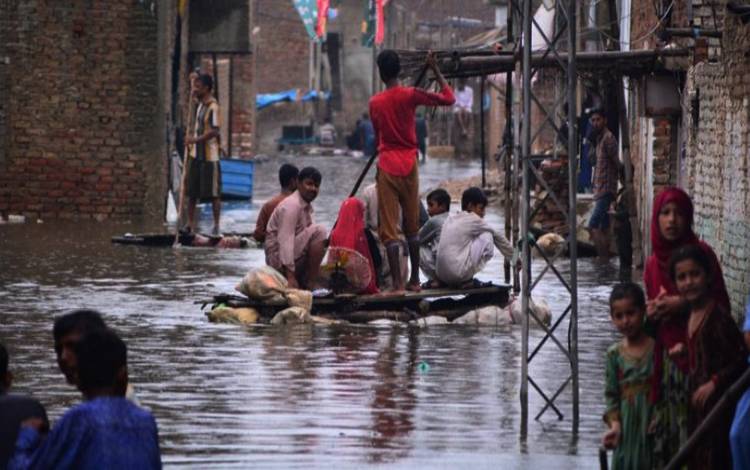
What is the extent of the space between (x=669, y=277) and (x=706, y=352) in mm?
378

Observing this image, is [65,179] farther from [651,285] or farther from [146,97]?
[651,285]

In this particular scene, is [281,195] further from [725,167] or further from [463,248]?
[725,167]

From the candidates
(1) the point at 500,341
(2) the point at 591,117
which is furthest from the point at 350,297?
(2) the point at 591,117

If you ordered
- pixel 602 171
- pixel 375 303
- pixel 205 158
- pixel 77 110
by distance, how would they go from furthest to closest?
pixel 77 110 → pixel 205 158 → pixel 602 171 → pixel 375 303

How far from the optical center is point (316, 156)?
58031mm

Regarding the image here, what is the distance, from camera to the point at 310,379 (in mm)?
11266

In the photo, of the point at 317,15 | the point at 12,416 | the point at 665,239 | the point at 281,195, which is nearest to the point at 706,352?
the point at 665,239

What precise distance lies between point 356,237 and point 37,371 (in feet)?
11.4

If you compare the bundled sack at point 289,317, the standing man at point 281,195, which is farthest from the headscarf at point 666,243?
the standing man at point 281,195

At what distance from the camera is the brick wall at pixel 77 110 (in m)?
24.7

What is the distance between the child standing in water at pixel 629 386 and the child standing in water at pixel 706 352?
6.3 inches

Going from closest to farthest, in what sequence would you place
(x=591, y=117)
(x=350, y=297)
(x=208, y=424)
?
(x=208, y=424) → (x=350, y=297) → (x=591, y=117)

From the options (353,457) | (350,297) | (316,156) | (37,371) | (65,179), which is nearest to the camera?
(353,457)

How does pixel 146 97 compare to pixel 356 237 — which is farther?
pixel 146 97
